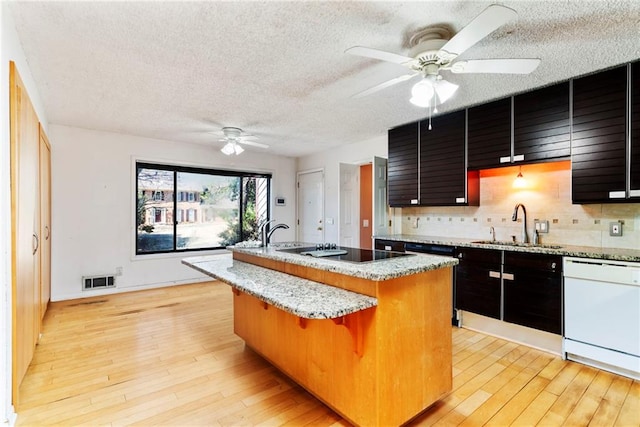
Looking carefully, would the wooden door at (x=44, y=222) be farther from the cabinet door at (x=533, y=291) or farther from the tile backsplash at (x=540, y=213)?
the cabinet door at (x=533, y=291)

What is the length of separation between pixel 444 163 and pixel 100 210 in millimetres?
4793

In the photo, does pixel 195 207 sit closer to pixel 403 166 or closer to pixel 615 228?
pixel 403 166

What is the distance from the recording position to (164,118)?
3.90 metres

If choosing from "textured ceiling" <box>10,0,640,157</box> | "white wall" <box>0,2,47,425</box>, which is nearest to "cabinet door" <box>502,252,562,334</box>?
"textured ceiling" <box>10,0,640,157</box>

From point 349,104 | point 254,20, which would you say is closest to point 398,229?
point 349,104

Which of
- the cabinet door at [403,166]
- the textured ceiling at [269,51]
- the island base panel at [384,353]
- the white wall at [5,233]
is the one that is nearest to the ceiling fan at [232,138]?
the textured ceiling at [269,51]

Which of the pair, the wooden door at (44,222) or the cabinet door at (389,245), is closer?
the wooden door at (44,222)

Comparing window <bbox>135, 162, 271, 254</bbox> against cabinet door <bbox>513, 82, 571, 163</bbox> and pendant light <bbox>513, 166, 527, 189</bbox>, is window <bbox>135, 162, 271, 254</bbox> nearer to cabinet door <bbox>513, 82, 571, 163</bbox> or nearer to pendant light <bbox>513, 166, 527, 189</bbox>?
pendant light <bbox>513, 166, 527, 189</bbox>

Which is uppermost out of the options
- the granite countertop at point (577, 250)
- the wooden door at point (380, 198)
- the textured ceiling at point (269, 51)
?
the textured ceiling at point (269, 51)

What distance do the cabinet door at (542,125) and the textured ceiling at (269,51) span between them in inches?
5.9

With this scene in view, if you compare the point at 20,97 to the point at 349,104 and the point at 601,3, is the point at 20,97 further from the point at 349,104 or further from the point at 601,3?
the point at 601,3

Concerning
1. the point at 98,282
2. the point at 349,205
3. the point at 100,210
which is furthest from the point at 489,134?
the point at 98,282

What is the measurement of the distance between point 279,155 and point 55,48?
13.8 ft

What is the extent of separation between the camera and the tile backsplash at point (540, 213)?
2.78 m
